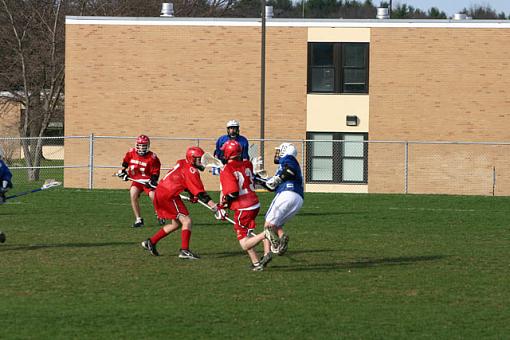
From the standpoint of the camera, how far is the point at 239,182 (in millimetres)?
14438

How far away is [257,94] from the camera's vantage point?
3950 centimetres

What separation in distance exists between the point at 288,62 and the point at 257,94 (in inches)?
62.3

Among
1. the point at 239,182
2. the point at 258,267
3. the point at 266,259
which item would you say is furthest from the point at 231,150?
the point at 258,267

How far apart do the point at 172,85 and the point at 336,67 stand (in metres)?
5.88

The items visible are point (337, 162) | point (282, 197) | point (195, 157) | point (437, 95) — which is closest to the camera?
point (282, 197)

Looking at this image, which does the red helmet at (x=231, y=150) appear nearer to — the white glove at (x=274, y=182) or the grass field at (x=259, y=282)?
the white glove at (x=274, y=182)

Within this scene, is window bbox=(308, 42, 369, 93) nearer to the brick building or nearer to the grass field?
the brick building

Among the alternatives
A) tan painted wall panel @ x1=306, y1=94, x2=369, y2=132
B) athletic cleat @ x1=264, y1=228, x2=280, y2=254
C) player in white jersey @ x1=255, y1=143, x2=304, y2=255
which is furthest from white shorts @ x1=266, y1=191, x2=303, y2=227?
tan painted wall panel @ x1=306, y1=94, x2=369, y2=132

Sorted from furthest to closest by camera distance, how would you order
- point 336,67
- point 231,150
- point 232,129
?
point 336,67
point 232,129
point 231,150

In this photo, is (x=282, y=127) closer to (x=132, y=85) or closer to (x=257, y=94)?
(x=257, y=94)

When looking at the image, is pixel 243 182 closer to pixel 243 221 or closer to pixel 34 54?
pixel 243 221

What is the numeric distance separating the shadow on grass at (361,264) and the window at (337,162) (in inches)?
883

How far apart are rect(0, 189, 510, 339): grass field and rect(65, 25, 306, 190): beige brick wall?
54.7 ft

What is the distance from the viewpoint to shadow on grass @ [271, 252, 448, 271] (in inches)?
592
